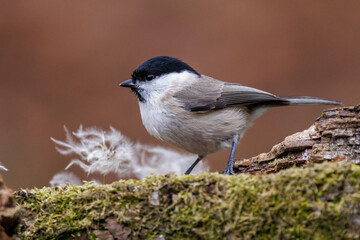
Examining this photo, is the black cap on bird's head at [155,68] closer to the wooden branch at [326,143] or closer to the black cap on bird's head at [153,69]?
the black cap on bird's head at [153,69]

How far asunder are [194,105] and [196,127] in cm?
16

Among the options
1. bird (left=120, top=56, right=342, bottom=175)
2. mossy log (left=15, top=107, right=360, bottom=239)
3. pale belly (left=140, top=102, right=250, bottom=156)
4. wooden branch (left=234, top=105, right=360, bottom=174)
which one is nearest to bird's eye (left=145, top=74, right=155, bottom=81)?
bird (left=120, top=56, right=342, bottom=175)

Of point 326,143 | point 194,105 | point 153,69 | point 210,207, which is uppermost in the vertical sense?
point 153,69

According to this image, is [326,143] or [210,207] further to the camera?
[326,143]

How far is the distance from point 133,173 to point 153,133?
1.04ft

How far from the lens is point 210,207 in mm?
1199

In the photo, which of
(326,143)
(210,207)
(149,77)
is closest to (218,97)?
(149,77)

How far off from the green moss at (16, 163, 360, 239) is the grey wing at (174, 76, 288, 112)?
3.78ft

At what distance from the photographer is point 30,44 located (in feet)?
12.3

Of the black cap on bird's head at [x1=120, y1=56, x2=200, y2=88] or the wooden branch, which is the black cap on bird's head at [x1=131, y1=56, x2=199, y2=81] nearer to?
the black cap on bird's head at [x1=120, y1=56, x2=200, y2=88]

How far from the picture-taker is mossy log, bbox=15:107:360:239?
1.09 metres

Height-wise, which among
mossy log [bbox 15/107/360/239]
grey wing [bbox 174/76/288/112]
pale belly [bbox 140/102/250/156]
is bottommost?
mossy log [bbox 15/107/360/239]

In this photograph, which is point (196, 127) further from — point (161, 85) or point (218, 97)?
point (161, 85)

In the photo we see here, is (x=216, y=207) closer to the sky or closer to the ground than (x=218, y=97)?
closer to the ground
